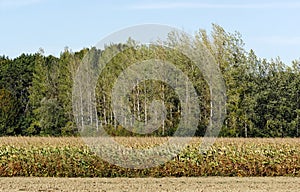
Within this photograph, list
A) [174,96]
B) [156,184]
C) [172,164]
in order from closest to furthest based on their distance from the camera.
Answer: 1. [156,184]
2. [172,164]
3. [174,96]

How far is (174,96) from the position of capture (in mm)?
40875

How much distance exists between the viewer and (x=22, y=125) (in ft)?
180

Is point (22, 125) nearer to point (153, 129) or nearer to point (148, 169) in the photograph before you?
point (153, 129)

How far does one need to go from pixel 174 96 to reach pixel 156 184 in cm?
2236

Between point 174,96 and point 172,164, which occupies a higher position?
point 174,96

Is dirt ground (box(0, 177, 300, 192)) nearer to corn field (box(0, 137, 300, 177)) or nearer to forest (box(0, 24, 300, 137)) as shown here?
corn field (box(0, 137, 300, 177))

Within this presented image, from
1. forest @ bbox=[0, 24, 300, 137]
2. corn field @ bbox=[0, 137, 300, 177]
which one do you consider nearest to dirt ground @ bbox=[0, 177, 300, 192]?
corn field @ bbox=[0, 137, 300, 177]

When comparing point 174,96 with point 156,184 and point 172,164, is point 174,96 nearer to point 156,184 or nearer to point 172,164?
point 172,164

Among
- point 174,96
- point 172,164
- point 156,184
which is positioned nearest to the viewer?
point 156,184

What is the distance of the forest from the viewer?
40.2 metres

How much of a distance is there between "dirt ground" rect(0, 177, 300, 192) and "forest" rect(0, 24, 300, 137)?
11393mm

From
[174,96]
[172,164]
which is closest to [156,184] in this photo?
[172,164]

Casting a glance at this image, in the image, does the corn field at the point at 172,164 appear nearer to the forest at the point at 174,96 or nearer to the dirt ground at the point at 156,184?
the dirt ground at the point at 156,184

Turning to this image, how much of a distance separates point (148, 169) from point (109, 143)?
10.2 ft
